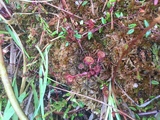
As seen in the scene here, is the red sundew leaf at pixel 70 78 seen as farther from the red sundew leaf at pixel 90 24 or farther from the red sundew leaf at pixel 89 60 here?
the red sundew leaf at pixel 90 24

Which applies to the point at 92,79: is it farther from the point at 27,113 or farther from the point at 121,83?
the point at 27,113

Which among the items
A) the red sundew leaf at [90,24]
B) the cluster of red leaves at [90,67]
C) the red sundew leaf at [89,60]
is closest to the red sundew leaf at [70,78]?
the cluster of red leaves at [90,67]

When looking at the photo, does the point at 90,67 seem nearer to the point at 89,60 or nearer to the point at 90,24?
the point at 89,60

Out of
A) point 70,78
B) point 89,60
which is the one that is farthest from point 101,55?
point 70,78

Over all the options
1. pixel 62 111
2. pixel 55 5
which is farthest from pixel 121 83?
pixel 55 5

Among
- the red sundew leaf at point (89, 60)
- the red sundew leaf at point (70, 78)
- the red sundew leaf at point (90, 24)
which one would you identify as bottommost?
the red sundew leaf at point (70, 78)

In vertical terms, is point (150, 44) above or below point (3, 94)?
above

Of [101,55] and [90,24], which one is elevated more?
[90,24]

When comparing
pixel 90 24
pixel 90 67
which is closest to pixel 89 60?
pixel 90 67

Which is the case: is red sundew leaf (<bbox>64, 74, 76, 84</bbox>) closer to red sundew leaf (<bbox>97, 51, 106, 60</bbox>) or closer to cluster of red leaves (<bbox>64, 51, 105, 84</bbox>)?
cluster of red leaves (<bbox>64, 51, 105, 84</bbox>)

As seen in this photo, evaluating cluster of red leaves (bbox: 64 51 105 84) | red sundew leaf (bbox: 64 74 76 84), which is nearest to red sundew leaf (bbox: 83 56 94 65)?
cluster of red leaves (bbox: 64 51 105 84)

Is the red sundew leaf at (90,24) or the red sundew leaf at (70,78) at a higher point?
the red sundew leaf at (90,24)
